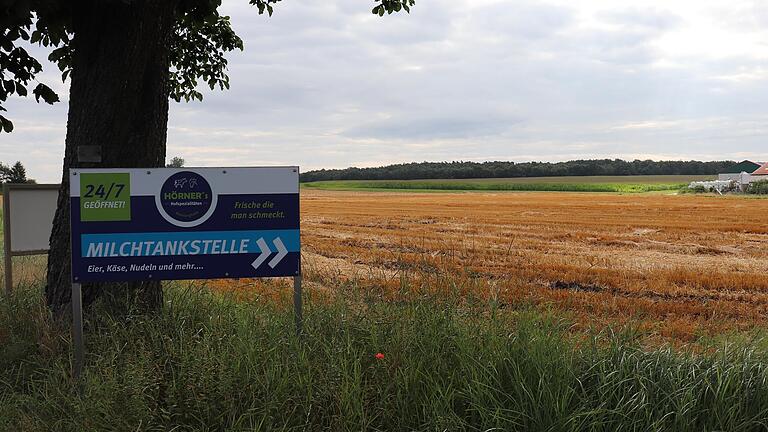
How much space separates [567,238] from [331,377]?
50.9ft

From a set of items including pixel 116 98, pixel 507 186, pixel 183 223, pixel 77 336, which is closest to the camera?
pixel 77 336

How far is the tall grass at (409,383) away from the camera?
369cm

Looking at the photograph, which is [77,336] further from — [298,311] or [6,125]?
[6,125]

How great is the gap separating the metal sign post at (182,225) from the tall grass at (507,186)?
66.6 meters

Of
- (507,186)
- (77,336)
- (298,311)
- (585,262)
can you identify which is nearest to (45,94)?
(77,336)

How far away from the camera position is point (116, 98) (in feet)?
19.2

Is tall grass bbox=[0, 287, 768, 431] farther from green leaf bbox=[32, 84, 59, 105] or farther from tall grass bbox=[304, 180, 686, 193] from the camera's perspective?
tall grass bbox=[304, 180, 686, 193]

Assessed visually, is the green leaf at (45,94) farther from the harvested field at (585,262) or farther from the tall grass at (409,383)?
the tall grass at (409,383)

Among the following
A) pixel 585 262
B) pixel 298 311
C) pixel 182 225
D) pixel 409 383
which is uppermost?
pixel 182 225

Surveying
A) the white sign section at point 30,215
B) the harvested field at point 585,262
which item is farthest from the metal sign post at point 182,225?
the white sign section at point 30,215

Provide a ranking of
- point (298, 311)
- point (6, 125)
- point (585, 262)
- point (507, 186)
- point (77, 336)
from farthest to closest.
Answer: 1. point (507, 186)
2. point (585, 262)
3. point (6, 125)
4. point (298, 311)
5. point (77, 336)

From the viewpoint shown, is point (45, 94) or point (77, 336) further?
point (45, 94)

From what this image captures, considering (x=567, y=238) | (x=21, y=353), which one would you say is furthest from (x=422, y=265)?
(x=567, y=238)

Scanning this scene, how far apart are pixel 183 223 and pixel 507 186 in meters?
71.0
